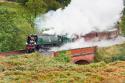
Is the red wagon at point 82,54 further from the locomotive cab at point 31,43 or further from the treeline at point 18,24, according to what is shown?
the treeline at point 18,24

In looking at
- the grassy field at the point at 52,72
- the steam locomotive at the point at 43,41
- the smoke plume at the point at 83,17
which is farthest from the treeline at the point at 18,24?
the grassy field at the point at 52,72

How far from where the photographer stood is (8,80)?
97.3 ft

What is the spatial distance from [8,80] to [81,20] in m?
26.8

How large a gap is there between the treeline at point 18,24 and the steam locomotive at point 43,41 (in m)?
2.59

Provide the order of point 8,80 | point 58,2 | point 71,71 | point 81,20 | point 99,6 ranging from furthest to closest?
point 58,2 → point 99,6 → point 81,20 → point 71,71 → point 8,80

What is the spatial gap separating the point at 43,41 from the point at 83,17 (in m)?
9.00

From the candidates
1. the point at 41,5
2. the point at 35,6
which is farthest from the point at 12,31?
the point at 41,5

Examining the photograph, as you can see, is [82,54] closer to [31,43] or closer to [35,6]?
[31,43]

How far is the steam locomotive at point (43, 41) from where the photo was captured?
4738 cm

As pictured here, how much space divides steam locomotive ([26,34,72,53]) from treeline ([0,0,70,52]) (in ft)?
8.48

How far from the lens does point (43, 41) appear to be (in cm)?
4866

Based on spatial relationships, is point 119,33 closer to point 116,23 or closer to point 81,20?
point 116,23

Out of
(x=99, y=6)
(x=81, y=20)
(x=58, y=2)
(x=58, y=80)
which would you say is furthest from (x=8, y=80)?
(x=58, y=2)

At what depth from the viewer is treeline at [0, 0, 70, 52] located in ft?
163
